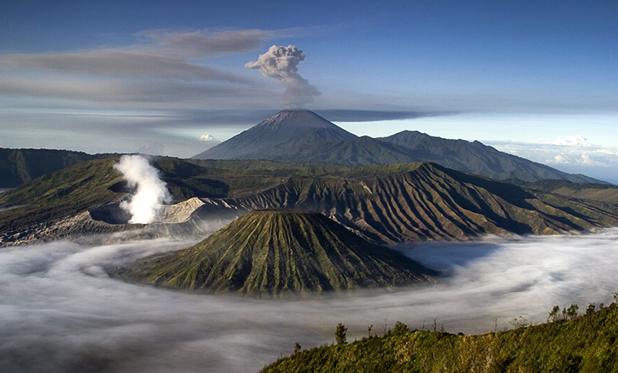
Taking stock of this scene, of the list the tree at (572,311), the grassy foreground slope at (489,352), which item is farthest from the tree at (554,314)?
the grassy foreground slope at (489,352)

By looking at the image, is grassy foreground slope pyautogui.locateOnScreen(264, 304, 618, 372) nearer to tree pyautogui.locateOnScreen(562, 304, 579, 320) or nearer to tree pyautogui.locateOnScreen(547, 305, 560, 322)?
tree pyautogui.locateOnScreen(562, 304, 579, 320)

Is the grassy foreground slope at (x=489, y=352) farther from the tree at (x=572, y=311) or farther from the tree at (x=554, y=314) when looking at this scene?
the tree at (x=554, y=314)

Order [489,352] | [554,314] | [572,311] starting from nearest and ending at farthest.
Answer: [489,352]
[572,311]
[554,314]

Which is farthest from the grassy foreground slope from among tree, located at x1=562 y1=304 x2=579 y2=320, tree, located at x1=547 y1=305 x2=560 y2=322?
tree, located at x1=547 y1=305 x2=560 y2=322

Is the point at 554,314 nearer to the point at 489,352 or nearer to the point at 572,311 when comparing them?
the point at 572,311

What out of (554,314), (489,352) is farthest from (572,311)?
(489,352)

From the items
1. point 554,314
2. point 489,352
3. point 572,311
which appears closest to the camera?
point 489,352

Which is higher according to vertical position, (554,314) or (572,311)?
(572,311)

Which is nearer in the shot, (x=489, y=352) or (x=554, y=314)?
(x=489, y=352)

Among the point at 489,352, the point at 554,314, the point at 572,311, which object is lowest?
the point at 554,314

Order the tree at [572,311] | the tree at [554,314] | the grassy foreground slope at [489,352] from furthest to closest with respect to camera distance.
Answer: the tree at [554,314]
the tree at [572,311]
the grassy foreground slope at [489,352]
